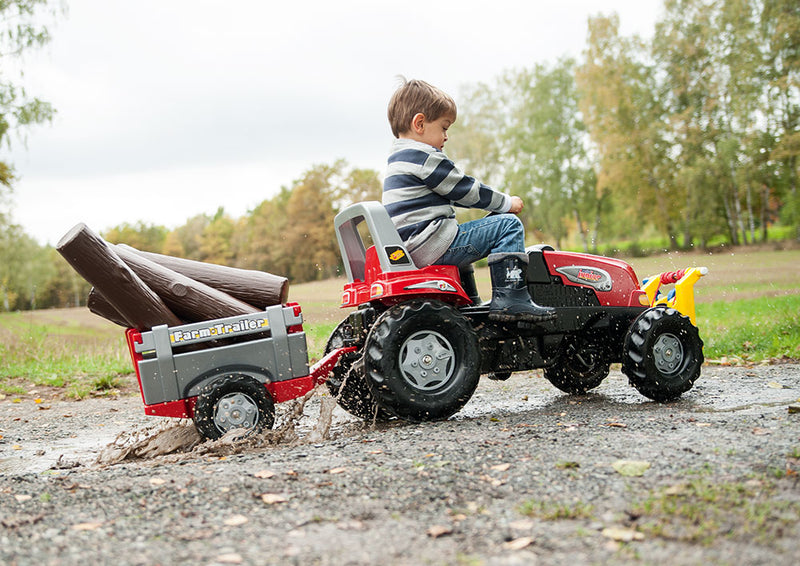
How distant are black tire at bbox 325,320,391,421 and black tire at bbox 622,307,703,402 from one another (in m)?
1.84

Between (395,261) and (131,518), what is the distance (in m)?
2.35

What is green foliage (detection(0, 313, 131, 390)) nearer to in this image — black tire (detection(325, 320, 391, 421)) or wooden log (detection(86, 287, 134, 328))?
wooden log (detection(86, 287, 134, 328))

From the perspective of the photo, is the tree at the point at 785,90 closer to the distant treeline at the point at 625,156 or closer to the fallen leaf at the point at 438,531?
the distant treeline at the point at 625,156

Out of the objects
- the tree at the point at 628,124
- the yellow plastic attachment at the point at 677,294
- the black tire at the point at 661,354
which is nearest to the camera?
the black tire at the point at 661,354

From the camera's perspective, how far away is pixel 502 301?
4750 millimetres

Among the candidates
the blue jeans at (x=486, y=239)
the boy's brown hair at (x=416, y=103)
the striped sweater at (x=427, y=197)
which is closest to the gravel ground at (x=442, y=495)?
the blue jeans at (x=486, y=239)

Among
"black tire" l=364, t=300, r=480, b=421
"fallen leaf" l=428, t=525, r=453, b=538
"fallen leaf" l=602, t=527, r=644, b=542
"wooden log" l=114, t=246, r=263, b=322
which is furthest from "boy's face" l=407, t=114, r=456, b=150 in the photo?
"fallen leaf" l=602, t=527, r=644, b=542

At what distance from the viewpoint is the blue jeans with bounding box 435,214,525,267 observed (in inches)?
187

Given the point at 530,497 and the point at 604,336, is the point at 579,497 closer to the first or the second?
the point at 530,497

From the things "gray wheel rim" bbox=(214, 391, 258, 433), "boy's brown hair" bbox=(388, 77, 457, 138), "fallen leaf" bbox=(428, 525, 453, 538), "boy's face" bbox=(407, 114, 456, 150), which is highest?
"boy's brown hair" bbox=(388, 77, 457, 138)

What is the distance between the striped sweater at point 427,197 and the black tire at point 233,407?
1363 millimetres

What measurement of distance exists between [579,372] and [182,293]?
338 centimetres

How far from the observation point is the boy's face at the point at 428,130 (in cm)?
492

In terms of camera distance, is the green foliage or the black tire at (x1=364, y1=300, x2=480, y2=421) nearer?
the black tire at (x1=364, y1=300, x2=480, y2=421)
